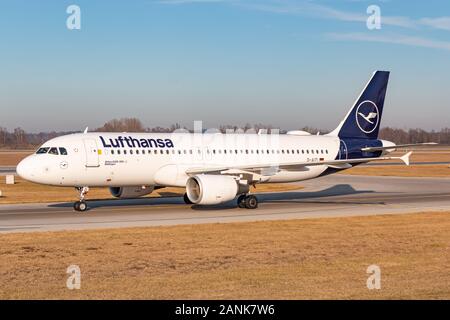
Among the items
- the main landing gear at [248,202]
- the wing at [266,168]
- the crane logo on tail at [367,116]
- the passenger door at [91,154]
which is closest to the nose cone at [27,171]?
the passenger door at [91,154]

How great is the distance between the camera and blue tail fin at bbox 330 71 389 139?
138 feet

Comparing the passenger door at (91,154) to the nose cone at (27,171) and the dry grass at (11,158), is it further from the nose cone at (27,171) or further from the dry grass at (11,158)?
the dry grass at (11,158)

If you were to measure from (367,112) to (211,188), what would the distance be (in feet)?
50.4

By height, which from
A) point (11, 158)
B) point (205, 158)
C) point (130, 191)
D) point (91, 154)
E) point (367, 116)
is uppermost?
point (367, 116)

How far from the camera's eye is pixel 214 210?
3366 cm

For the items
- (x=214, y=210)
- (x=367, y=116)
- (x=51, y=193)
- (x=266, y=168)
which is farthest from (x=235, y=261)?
(x=51, y=193)

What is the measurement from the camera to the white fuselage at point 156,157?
3152 cm

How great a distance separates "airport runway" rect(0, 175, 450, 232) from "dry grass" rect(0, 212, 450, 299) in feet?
9.70

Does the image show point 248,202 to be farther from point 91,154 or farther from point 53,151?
point 53,151

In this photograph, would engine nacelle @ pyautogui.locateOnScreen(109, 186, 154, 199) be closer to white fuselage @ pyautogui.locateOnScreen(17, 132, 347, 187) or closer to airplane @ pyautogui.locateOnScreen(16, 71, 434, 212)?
airplane @ pyautogui.locateOnScreen(16, 71, 434, 212)

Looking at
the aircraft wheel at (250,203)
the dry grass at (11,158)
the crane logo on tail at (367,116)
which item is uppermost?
the crane logo on tail at (367,116)

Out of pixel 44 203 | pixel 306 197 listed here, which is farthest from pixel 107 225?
pixel 306 197

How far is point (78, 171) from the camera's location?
31.8m
